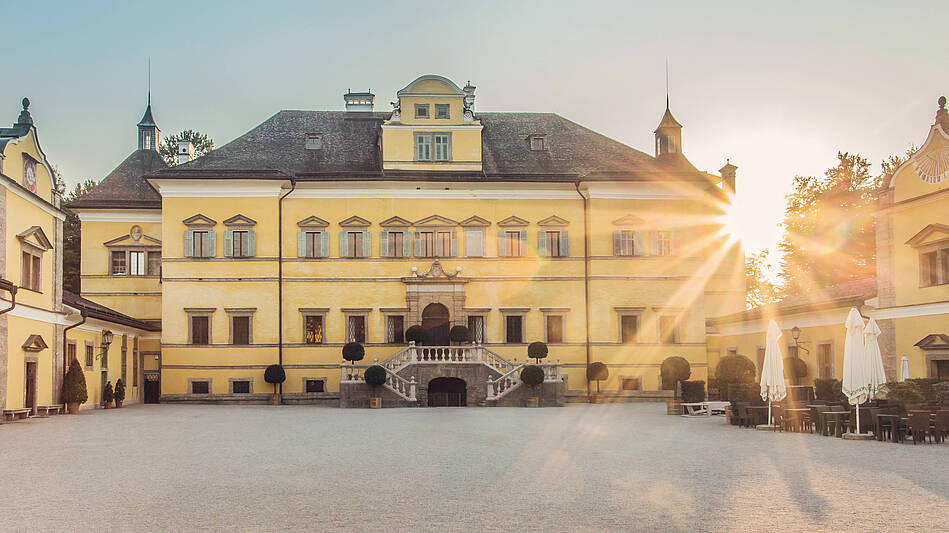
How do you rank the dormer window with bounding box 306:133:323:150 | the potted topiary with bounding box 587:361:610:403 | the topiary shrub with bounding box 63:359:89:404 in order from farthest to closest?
the dormer window with bounding box 306:133:323:150, the potted topiary with bounding box 587:361:610:403, the topiary shrub with bounding box 63:359:89:404

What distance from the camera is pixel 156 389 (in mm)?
44062

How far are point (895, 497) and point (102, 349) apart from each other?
108ft

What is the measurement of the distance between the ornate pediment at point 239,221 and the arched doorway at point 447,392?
36.2 ft

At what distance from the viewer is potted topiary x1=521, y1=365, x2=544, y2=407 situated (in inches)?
1471

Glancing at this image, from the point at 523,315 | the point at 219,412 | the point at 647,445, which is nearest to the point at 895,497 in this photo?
the point at 647,445

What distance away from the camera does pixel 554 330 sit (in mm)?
43625

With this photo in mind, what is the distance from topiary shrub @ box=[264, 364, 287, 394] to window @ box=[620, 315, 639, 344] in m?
15.7

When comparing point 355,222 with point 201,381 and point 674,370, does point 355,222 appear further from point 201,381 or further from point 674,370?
point 674,370

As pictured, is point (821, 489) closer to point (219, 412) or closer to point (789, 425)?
point (789, 425)

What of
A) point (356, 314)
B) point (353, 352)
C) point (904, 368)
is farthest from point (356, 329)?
point (904, 368)

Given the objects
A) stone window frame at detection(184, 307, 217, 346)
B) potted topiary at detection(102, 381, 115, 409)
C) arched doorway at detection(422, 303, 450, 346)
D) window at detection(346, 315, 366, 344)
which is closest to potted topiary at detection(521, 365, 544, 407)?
arched doorway at detection(422, 303, 450, 346)

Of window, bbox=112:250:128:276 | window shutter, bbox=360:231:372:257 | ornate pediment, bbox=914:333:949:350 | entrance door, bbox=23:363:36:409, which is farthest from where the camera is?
window, bbox=112:250:128:276

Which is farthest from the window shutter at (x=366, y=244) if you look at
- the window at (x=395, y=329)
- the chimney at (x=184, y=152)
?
the chimney at (x=184, y=152)

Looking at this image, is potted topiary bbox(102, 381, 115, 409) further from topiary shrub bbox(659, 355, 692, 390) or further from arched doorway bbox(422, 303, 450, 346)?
topiary shrub bbox(659, 355, 692, 390)
